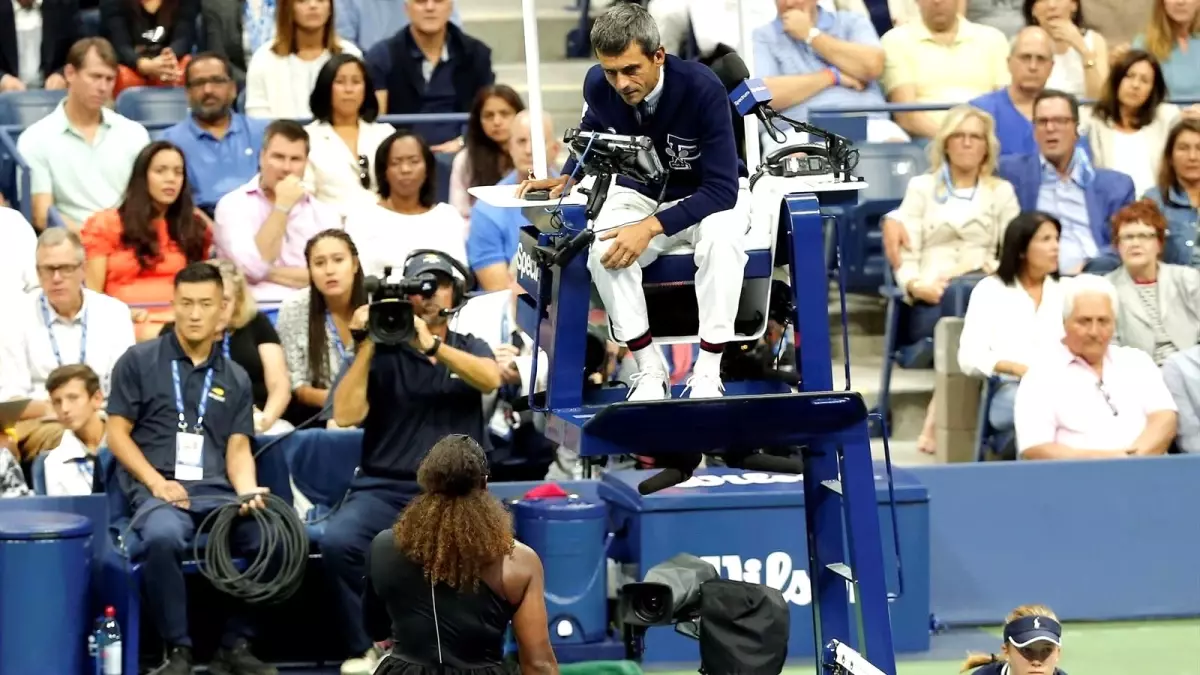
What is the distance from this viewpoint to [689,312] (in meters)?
6.97

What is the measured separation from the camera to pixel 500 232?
10.9 m

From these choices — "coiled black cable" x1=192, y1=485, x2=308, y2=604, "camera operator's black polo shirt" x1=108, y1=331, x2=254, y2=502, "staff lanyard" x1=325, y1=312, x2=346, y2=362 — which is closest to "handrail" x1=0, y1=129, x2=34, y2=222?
"staff lanyard" x1=325, y1=312, x2=346, y2=362

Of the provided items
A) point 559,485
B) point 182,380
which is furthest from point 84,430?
point 559,485

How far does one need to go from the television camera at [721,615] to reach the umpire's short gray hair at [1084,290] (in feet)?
13.4

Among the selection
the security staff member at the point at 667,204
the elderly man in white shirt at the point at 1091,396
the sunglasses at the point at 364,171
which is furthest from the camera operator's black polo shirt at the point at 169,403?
the elderly man in white shirt at the point at 1091,396

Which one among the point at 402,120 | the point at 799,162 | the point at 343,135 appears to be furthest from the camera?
the point at 402,120

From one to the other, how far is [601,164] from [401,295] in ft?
7.34

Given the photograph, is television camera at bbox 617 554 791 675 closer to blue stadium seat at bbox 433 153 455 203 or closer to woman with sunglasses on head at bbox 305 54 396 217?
woman with sunglasses on head at bbox 305 54 396 217

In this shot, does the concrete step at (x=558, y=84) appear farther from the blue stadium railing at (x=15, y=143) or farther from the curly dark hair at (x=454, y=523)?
the curly dark hair at (x=454, y=523)

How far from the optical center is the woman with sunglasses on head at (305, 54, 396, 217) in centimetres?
1131

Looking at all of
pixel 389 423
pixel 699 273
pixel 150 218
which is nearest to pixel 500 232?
pixel 150 218

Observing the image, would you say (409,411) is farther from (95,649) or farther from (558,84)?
(558,84)

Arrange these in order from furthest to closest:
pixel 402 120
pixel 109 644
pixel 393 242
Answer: pixel 402 120, pixel 393 242, pixel 109 644

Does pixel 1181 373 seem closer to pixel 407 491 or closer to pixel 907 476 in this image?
pixel 907 476
